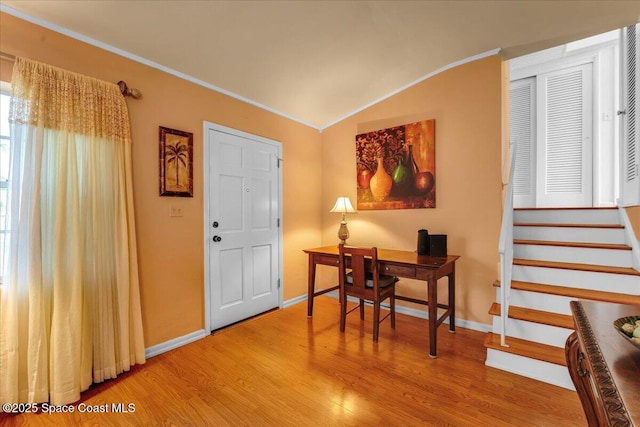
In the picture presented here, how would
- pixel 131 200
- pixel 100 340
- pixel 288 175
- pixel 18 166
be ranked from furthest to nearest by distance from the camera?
pixel 288 175
pixel 131 200
pixel 100 340
pixel 18 166

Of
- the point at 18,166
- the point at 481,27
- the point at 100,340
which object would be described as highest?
the point at 481,27

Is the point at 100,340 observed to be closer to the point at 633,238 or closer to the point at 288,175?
the point at 288,175

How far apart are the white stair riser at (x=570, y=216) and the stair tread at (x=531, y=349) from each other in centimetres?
141

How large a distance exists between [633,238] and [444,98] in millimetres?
1966

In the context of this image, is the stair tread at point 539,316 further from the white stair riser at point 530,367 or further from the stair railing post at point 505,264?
the white stair riser at point 530,367

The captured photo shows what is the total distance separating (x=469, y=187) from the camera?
8.96 ft

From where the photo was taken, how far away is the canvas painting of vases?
116 inches

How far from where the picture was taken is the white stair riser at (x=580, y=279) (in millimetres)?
2023

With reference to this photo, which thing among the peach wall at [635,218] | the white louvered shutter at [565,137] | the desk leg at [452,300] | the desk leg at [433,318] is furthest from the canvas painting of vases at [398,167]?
the white louvered shutter at [565,137]

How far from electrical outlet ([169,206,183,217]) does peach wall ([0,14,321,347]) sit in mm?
26

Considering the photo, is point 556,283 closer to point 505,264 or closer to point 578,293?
point 578,293

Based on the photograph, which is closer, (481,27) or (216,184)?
(481,27)

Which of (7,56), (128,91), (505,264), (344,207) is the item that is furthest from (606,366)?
(7,56)

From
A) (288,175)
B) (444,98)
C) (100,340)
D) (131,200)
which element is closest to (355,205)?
(288,175)
